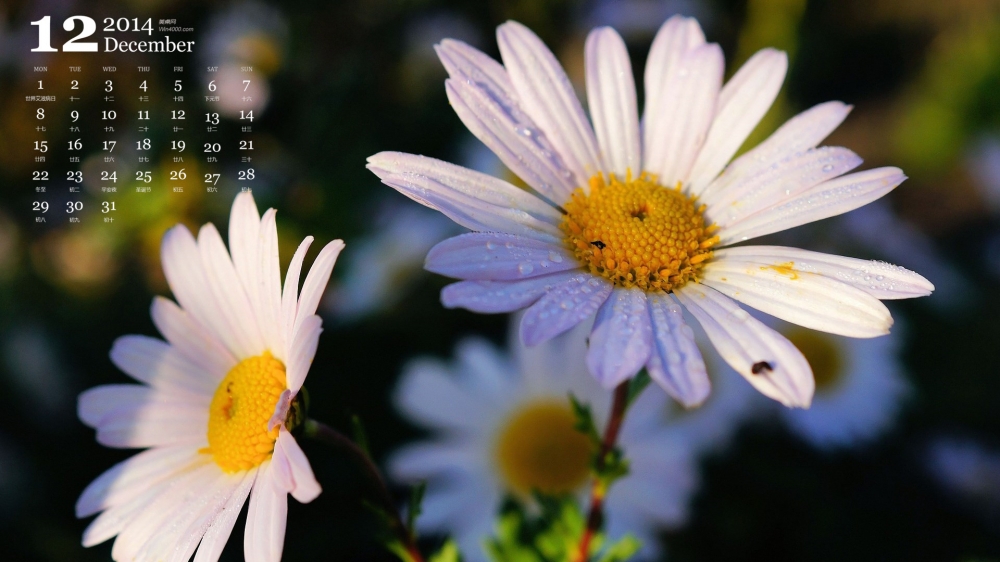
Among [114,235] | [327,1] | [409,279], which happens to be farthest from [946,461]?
[327,1]

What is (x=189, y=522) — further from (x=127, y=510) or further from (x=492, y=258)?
(x=492, y=258)

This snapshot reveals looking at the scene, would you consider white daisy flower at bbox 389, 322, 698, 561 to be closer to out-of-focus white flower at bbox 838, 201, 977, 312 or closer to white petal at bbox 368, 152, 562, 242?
white petal at bbox 368, 152, 562, 242

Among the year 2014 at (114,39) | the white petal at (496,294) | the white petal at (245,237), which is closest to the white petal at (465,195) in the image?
the white petal at (496,294)

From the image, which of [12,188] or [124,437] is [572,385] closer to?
[124,437]

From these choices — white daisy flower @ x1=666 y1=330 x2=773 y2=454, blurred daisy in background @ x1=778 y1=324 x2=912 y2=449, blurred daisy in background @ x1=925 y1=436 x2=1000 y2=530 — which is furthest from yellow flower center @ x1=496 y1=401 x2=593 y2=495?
blurred daisy in background @ x1=925 y1=436 x2=1000 y2=530
